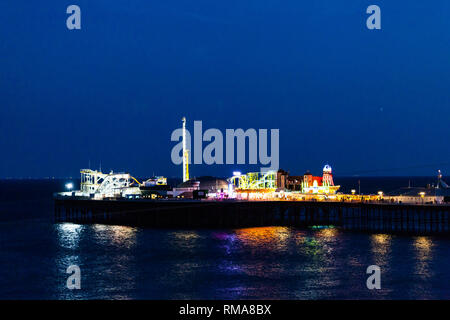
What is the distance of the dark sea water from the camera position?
43.0 metres

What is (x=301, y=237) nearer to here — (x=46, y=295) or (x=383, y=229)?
(x=383, y=229)

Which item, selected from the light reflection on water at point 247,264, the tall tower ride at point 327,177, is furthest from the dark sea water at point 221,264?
the tall tower ride at point 327,177

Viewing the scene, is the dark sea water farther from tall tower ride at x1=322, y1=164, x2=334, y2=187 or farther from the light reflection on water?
tall tower ride at x1=322, y1=164, x2=334, y2=187

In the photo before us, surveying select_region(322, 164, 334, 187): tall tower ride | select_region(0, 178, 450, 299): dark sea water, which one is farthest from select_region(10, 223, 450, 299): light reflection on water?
select_region(322, 164, 334, 187): tall tower ride

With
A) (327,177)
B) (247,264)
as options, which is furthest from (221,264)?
(327,177)

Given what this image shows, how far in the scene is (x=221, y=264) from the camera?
176ft

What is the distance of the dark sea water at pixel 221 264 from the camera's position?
43031 millimetres

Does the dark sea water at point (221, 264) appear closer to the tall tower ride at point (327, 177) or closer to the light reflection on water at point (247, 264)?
the light reflection on water at point (247, 264)

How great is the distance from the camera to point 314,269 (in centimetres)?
5081

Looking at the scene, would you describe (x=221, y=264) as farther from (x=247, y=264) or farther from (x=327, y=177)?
(x=327, y=177)

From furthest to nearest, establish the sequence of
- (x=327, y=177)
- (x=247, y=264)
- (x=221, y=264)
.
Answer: (x=327, y=177)
(x=247, y=264)
(x=221, y=264)

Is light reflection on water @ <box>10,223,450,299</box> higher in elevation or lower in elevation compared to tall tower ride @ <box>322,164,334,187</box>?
lower

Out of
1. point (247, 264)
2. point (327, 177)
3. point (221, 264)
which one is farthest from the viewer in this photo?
point (327, 177)
